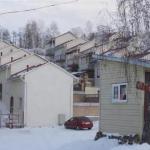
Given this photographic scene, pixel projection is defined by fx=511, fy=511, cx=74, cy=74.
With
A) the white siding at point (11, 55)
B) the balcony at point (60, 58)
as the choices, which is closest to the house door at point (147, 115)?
the white siding at point (11, 55)

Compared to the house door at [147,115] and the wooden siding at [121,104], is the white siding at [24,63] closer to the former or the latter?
the wooden siding at [121,104]

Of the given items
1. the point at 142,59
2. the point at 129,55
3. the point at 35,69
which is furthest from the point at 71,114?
the point at 129,55

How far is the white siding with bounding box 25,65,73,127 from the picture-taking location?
160 ft

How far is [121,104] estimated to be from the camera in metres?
23.4

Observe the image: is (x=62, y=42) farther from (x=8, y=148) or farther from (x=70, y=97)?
(x=8, y=148)

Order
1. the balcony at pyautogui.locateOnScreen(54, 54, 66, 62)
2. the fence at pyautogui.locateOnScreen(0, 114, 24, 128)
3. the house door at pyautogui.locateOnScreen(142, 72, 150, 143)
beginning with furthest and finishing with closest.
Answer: the balcony at pyautogui.locateOnScreen(54, 54, 66, 62) → the fence at pyautogui.locateOnScreen(0, 114, 24, 128) → the house door at pyautogui.locateOnScreen(142, 72, 150, 143)

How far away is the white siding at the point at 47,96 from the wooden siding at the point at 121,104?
955 inches

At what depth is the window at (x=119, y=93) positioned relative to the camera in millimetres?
23281

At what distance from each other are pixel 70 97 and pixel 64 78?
199 centimetres

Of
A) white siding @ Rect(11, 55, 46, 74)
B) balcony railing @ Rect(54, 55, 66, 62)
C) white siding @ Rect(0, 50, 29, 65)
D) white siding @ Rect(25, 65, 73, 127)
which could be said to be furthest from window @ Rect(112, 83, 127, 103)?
balcony railing @ Rect(54, 55, 66, 62)

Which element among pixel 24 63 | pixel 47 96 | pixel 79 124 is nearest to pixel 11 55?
pixel 24 63

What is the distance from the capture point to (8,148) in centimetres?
2388

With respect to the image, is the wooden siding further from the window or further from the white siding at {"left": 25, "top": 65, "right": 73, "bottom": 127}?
the white siding at {"left": 25, "top": 65, "right": 73, "bottom": 127}

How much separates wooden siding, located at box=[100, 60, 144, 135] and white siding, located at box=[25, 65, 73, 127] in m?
24.3
